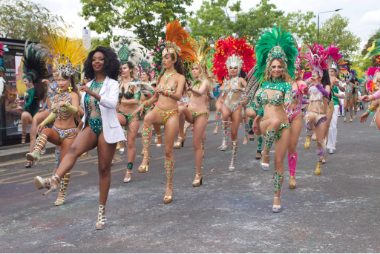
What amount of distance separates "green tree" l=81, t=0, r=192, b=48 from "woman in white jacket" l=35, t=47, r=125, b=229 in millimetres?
16261

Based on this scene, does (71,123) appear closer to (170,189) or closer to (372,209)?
(170,189)

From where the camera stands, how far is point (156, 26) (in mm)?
22266

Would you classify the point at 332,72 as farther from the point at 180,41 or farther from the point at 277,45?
the point at 180,41

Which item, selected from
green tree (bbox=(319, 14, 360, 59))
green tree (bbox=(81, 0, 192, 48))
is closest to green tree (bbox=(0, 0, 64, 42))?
green tree (bbox=(81, 0, 192, 48))

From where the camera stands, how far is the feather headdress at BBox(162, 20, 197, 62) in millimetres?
6785

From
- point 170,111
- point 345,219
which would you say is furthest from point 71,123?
point 345,219

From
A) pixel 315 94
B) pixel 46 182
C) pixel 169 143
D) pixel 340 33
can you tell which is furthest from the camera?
pixel 340 33

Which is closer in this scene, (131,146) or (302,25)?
(131,146)

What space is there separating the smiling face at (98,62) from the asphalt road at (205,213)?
1.86m

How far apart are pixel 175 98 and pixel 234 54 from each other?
3.53 meters

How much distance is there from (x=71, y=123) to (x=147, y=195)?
5.21 feet

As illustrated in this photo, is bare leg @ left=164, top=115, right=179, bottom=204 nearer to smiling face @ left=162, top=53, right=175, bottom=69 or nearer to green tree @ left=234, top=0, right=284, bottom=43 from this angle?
smiling face @ left=162, top=53, right=175, bottom=69

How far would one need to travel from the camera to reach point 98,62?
513cm

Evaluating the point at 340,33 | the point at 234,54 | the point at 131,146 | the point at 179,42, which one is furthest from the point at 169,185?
the point at 340,33
